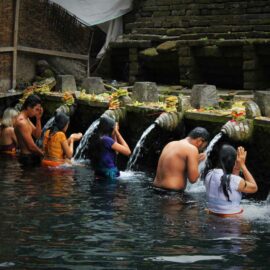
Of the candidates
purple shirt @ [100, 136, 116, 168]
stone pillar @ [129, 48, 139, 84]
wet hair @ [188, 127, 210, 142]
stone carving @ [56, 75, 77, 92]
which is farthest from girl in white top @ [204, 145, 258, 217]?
Answer: stone pillar @ [129, 48, 139, 84]

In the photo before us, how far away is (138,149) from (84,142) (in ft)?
6.54

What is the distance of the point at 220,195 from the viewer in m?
9.16

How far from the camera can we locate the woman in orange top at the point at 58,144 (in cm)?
1332

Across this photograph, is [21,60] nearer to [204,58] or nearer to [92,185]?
[204,58]

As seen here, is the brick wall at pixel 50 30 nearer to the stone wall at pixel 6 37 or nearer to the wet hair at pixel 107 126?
the stone wall at pixel 6 37

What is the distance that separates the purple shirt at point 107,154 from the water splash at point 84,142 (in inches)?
109

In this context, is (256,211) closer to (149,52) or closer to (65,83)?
(65,83)

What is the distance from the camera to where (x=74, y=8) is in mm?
21781

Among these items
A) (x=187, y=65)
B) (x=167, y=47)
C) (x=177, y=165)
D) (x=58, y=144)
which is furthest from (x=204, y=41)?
(x=177, y=165)

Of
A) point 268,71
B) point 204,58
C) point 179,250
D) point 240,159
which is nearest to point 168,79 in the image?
point 204,58

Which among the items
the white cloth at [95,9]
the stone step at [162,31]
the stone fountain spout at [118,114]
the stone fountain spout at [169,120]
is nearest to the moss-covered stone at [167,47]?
the stone step at [162,31]

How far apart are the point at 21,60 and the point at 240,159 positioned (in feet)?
38.4

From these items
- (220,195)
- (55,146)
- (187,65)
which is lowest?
(220,195)

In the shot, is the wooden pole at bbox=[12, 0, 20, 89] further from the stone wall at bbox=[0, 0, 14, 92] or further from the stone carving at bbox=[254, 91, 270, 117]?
the stone carving at bbox=[254, 91, 270, 117]
